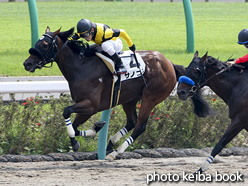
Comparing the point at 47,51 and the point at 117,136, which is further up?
the point at 47,51

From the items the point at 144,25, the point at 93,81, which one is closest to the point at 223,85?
the point at 93,81

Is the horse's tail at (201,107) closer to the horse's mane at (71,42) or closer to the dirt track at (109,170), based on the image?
the dirt track at (109,170)

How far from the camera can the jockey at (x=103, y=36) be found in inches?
187

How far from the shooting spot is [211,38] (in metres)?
14.8

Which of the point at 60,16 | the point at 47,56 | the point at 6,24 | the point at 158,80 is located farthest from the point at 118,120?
the point at 60,16

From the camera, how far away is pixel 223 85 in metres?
4.67

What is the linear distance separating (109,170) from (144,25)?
13.2m

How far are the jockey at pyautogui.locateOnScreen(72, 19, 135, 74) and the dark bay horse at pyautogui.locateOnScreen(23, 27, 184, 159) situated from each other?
16 cm

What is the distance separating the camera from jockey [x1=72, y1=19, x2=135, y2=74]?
4.74m

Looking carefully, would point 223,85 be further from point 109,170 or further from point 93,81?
point 109,170

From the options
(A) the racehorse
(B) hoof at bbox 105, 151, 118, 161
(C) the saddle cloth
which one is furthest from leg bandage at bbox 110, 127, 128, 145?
(A) the racehorse

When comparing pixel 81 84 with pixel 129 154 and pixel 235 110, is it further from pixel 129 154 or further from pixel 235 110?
pixel 235 110

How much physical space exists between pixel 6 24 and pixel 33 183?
1276cm

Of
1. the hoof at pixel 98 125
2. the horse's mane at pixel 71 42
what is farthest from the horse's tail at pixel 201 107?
the horse's mane at pixel 71 42
